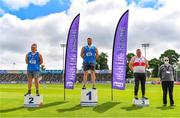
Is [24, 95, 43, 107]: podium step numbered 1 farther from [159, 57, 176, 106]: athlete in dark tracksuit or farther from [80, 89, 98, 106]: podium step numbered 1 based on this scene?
[159, 57, 176, 106]: athlete in dark tracksuit

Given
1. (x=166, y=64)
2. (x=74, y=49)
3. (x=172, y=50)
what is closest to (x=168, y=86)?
(x=166, y=64)

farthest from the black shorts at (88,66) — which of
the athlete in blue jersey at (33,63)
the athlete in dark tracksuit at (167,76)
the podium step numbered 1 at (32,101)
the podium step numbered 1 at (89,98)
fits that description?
the athlete in dark tracksuit at (167,76)

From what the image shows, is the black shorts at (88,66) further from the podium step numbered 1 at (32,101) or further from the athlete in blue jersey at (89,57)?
A: the podium step numbered 1 at (32,101)

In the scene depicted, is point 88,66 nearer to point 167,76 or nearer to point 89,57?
point 89,57

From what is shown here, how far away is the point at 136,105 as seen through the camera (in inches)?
514

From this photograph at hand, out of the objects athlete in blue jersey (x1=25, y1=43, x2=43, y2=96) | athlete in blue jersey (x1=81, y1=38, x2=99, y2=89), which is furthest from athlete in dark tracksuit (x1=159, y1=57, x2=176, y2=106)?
athlete in blue jersey (x1=25, y1=43, x2=43, y2=96)

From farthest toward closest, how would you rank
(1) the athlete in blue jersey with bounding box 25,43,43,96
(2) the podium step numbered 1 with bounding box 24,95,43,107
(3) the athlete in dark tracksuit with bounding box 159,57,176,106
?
(3) the athlete in dark tracksuit with bounding box 159,57,176,106 < (1) the athlete in blue jersey with bounding box 25,43,43,96 < (2) the podium step numbered 1 with bounding box 24,95,43,107

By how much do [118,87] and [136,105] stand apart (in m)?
2.10

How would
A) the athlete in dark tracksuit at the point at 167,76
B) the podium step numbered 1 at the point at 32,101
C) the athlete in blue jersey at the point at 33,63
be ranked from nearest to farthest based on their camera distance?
the podium step numbered 1 at the point at 32,101, the athlete in blue jersey at the point at 33,63, the athlete in dark tracksuit at the point at 167,76

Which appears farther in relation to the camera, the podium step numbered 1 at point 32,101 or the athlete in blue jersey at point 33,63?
the athlete in blue jersey at point 33,63

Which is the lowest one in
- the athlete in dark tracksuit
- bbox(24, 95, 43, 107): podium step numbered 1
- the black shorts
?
bbox(24, 95, 43, 107): podium step numbered 1

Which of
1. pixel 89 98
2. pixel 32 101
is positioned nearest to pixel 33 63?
pixel 32 101

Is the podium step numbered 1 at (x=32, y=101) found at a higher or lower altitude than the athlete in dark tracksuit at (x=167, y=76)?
lower

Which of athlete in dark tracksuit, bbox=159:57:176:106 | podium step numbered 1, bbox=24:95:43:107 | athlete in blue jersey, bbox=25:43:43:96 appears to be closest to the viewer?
podium step numbered 1, bbox=24:95:43:107
